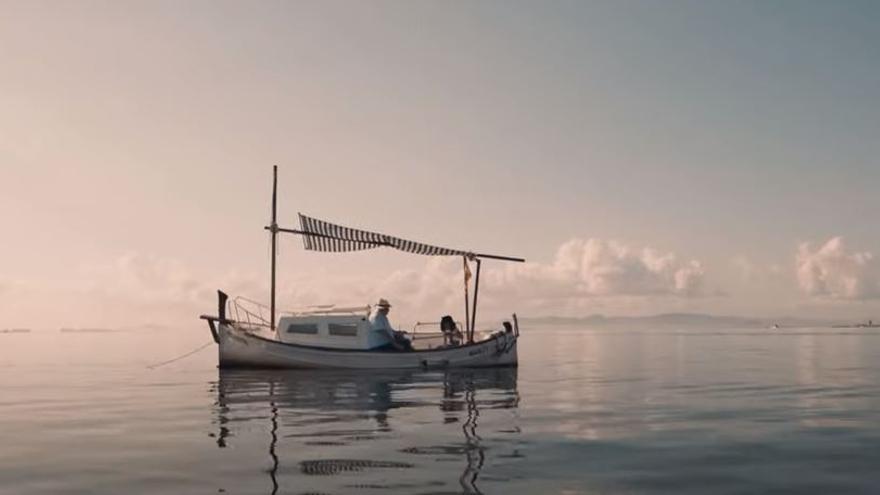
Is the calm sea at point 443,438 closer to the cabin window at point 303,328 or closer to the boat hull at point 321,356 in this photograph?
the boat hull at point 321,356

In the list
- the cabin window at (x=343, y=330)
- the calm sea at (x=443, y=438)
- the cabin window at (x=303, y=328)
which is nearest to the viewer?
the calm sea at (x=443, y=438)

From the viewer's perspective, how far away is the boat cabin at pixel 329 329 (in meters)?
46.8

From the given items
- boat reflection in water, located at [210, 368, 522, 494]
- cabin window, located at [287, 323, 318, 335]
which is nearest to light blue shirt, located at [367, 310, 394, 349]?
cabin window, located at [287, 323, 318, 335]

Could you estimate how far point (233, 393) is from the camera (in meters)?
33.9

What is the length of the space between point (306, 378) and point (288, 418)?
17.7 metres

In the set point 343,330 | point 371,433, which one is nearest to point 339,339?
point 343,330

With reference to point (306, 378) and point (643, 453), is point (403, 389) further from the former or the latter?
point (643, 453)

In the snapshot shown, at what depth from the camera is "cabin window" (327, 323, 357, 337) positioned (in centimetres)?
4703

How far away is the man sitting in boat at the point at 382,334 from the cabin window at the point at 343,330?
104cm

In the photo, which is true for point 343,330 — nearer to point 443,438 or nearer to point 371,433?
point 371,433

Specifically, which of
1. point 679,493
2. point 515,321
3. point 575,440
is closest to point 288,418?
point 575,440

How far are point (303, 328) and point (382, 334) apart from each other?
5.03 m

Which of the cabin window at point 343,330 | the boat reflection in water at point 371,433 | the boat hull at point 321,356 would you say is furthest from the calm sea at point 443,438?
the cabin window at point 343,330

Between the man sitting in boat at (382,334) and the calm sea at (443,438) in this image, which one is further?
the man sitting in boat at (382,334)
